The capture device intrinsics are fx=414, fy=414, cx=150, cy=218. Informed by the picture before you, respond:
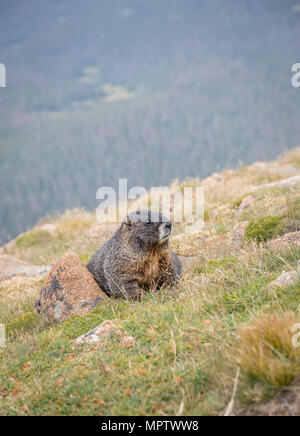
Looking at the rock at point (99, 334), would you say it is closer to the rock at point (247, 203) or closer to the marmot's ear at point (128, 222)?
the marmot's ear at point (128, 222)

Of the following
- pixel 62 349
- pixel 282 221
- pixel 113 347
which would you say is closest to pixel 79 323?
pixel 62 349

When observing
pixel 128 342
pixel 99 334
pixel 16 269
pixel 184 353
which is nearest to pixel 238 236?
pixel 99 334

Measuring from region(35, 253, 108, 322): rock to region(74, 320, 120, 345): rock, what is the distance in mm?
1540

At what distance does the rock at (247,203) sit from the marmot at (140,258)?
4.49m

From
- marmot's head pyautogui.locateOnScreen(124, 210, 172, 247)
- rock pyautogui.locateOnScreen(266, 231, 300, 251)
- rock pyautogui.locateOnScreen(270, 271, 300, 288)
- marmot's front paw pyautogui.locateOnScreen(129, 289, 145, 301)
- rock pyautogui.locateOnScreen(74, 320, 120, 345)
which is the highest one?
marmot's head pyautogui.locateOnScreen(124, 210, 172, 247)

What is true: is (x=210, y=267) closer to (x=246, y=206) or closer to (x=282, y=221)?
(x=282, y=221)

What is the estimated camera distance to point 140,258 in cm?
627

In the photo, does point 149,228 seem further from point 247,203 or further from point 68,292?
point 247,203

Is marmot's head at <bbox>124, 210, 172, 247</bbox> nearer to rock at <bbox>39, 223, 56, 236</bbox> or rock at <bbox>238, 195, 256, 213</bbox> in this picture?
rock at <bbox>238, 195, 256, 213</bbox>

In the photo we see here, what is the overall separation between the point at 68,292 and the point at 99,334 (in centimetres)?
227

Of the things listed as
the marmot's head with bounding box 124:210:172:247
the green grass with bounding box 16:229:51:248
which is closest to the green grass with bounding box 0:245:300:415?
the marmot's head with bounding box 124:210:172:247

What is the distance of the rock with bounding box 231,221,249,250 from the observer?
7.52m

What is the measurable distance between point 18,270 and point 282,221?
24.9 feet

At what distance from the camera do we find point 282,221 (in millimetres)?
7625
